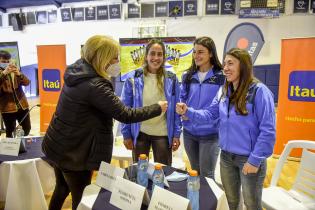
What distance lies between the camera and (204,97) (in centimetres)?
207

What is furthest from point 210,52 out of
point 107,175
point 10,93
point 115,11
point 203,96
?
point 115,11

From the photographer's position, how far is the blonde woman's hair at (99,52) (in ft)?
4.91

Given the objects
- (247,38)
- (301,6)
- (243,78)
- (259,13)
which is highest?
(301,6)

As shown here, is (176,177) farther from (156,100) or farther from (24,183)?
(24,183)

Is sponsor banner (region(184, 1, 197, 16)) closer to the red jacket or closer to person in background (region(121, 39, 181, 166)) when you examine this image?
the red jacket

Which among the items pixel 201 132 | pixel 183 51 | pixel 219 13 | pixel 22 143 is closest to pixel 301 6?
pixel 219 13

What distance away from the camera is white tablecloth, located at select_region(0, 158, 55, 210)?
212 cm

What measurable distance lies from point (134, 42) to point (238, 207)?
447 centimetres

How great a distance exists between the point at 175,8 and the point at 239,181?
6509 millimetres

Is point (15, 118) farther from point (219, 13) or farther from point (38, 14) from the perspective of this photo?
point (38, 14)

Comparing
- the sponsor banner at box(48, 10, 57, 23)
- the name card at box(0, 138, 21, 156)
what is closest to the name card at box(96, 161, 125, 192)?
the name card at box(0, 138, 21, 156)

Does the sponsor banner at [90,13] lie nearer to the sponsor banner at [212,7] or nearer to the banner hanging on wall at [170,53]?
the banner hanging on wall at [170,53]

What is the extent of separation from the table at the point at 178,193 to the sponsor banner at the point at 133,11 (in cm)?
707

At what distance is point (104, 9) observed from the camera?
830 cm
